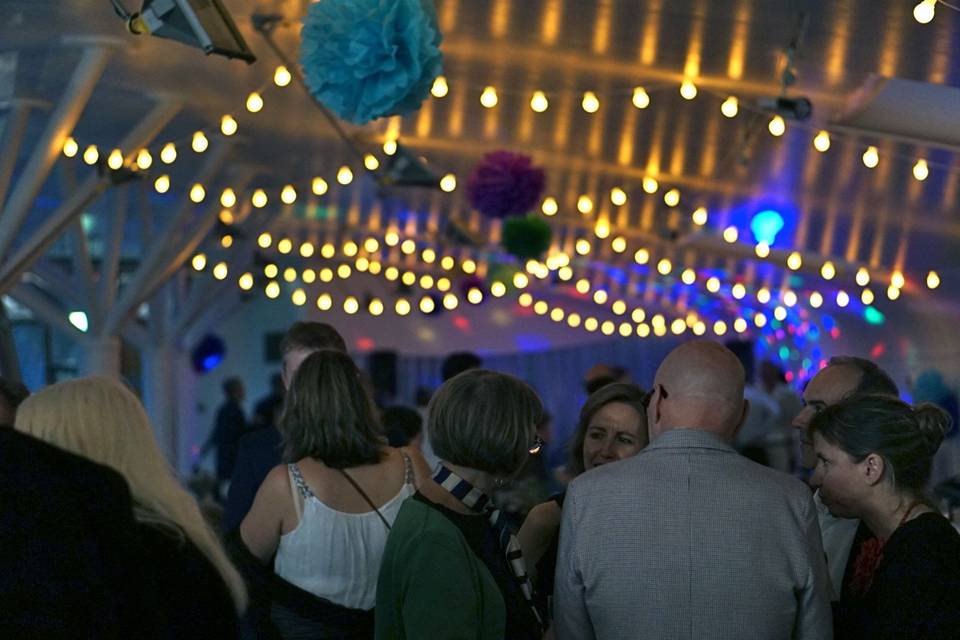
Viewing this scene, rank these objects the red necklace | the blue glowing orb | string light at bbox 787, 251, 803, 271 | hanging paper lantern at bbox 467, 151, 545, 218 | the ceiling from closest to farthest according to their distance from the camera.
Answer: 1. the red necklace
2. the ceiling
3. hanging paper lantern at bbox 467, 151, 545, 218
4. the blue glowing orb
5. string light at bbox 787, 251, 803, 271

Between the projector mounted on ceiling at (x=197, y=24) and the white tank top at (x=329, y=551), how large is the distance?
253cm

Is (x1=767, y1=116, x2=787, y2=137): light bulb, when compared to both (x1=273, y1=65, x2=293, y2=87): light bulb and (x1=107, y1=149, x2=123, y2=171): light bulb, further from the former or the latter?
(x1=107, y1=149, x2=123, y2=171): light bulb

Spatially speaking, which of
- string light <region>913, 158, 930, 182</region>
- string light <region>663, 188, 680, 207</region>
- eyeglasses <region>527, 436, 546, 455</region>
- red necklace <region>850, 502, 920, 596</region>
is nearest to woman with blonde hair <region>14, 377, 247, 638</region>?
eyeglasses <region>527, 436, 546, 455</region>

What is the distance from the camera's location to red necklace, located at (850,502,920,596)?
413cm

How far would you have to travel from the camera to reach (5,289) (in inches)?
458

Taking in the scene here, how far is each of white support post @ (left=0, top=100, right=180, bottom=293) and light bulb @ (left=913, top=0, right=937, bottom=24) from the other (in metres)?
6.29

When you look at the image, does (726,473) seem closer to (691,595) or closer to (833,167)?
(691,595)

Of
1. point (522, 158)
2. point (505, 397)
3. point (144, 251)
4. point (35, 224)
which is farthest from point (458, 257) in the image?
point (505, 397)

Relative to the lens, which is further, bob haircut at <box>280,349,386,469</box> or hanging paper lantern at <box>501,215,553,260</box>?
hanging paper lantern at <box>501,215,553,260</box>

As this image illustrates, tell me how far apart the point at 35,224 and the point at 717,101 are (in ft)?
40.2

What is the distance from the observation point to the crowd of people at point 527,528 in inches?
125

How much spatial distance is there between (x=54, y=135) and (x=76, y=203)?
1.29m

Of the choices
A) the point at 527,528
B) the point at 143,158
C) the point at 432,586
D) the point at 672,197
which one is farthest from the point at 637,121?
the point at 432,586

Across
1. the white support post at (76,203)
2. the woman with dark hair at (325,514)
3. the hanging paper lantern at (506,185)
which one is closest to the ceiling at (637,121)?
the white support post at (76,203)
